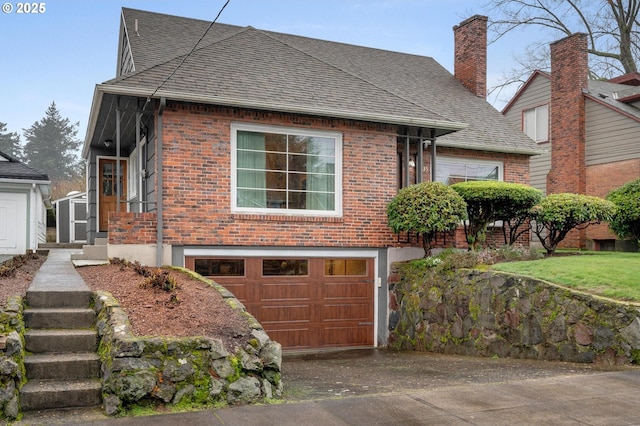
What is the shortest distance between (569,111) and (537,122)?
2.60 metres

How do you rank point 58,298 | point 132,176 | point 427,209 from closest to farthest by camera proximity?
point 58,298 < point 427,209 < point 132,176

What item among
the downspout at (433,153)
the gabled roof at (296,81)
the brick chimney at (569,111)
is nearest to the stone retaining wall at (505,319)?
the downspout at (433,153)

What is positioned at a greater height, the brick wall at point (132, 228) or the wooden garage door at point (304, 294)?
the brick wall at point (132, 228)

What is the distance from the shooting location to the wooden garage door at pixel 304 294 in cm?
1155

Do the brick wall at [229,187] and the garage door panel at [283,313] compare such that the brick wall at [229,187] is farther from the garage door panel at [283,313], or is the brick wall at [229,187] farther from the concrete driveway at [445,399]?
the concrete driveway at [445,399]

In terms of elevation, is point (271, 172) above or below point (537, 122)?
below

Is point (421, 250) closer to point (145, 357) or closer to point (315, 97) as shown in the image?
point (315, 97)

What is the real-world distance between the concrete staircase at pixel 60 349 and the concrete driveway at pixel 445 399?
22 cm

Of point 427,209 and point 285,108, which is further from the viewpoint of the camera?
point 427,209

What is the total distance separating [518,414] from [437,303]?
19.3 feet

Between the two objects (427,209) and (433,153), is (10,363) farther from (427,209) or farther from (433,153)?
(433,153)

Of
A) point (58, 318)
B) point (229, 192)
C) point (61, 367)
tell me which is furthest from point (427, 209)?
point (61, 367)

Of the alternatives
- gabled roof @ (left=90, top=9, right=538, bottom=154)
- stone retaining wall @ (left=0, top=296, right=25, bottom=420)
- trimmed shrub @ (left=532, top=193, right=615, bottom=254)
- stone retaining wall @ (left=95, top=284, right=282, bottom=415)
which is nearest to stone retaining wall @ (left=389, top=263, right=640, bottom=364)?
trimmed shrub @ (left=532, top=193, right=615, bottom=254)

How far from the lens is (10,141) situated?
53.9 meters
